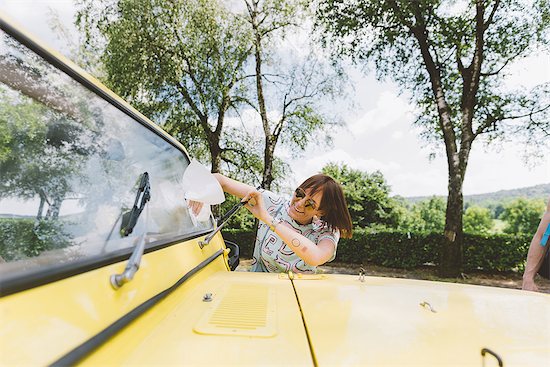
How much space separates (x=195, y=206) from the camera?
6.66 feet

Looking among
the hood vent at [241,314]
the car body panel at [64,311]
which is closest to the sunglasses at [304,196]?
the hood vent at [241,314]

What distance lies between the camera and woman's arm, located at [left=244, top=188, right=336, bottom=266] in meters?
1.92

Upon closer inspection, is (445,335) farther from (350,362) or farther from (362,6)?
(362,6)

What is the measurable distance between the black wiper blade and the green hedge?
11503 millimetres

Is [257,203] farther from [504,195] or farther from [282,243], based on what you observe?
[504,195]

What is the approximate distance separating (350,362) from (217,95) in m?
12.1

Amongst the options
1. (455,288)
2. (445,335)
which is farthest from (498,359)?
(455,288)

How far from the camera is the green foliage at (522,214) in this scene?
62562mm

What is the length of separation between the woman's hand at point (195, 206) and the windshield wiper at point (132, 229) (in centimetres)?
57

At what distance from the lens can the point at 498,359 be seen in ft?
2.61

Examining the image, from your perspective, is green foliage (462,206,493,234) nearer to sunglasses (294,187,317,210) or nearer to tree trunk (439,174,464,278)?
tree trunk (439,174,464,278)

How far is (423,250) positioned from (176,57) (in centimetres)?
1064

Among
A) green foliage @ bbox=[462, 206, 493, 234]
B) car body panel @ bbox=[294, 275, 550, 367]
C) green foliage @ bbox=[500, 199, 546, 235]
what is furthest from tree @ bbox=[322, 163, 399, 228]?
green foliage @ bbox=[462, 206, 493, 234]

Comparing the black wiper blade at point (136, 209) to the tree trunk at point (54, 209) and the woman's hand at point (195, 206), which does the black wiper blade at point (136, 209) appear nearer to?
the tree trunk at point (54, 209)
